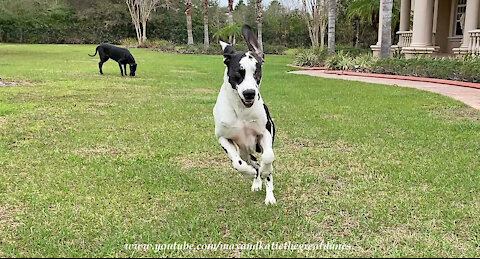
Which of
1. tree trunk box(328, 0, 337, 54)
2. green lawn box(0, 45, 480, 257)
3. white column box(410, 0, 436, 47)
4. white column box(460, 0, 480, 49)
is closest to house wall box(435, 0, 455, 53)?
white column box(410, 0, 436, 47)

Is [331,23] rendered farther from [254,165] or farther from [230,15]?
[254,165]

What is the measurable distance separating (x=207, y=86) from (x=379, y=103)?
15.7ft

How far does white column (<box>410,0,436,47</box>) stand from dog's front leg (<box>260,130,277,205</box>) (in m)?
16.0

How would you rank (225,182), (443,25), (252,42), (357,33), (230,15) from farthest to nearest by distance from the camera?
(357,33), (230,15), (443,25), (225,182), (252,42)

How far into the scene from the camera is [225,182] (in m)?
4.19

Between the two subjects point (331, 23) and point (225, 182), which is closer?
point (225, 182)

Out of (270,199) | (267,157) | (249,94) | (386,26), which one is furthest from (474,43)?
(249,94)

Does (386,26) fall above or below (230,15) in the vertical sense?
below

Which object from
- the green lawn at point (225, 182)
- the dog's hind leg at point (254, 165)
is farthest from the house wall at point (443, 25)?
the dog's hind leg at point (254, 165)

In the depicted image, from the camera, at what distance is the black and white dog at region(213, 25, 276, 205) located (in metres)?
3.24

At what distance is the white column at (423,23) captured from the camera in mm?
17750

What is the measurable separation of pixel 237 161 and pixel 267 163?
225 millimetres

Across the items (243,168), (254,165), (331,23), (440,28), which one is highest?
(331,23)

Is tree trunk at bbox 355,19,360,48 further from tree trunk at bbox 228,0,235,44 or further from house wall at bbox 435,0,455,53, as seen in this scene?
house wall at bbox 435,0,455,53
